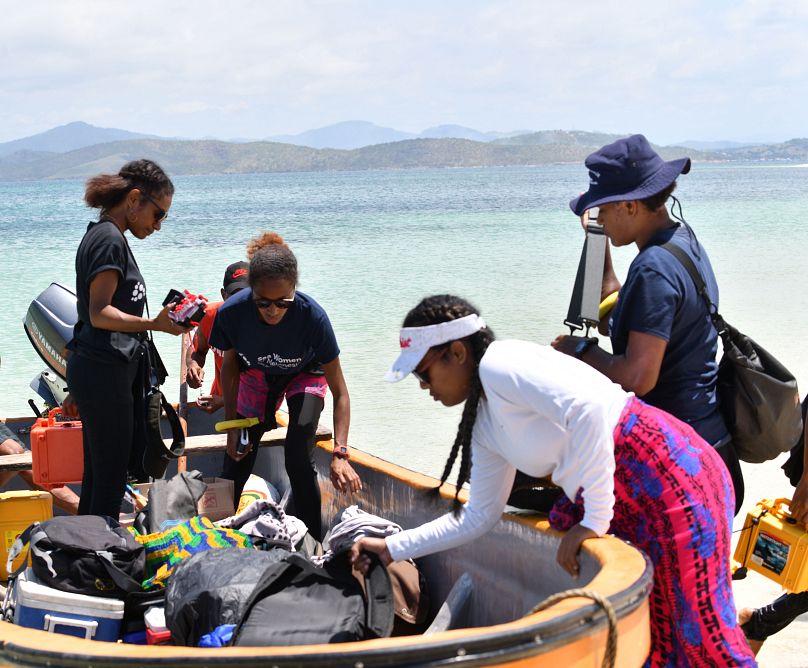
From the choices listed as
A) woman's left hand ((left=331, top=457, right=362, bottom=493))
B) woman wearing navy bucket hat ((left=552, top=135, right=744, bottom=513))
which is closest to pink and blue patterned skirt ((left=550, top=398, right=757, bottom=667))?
woman wearing navy bucket hat ((left=552, top=135, right=744, bottom=513))

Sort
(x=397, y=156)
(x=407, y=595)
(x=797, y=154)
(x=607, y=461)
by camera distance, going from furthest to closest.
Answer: (x=797, y=154)
(x=397, y=156)
(x=407, y=595)
(x=607, y=461)

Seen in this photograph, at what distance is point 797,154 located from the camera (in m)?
178

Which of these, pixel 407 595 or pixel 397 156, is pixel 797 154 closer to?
pixel 397 156

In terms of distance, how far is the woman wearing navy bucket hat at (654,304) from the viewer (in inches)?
113

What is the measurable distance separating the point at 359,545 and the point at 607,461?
0.86 metres

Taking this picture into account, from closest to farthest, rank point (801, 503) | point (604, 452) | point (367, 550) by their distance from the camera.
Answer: point (604, 452), point (367, 550), point (801, 503)

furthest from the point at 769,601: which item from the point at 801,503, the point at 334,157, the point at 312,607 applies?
the point at 334,157

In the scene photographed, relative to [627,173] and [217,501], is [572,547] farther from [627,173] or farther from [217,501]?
[217,501]

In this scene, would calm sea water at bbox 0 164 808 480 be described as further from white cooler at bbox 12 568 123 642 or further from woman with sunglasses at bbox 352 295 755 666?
woman with sunglasses at bbox 352 295 755 666

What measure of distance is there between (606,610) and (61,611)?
5.80ft

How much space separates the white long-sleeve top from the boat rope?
250 millimetres

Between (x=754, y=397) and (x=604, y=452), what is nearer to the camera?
(x=604, y=452)

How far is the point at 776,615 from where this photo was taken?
367 cm

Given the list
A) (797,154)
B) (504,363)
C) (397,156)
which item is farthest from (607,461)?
(797,154)
